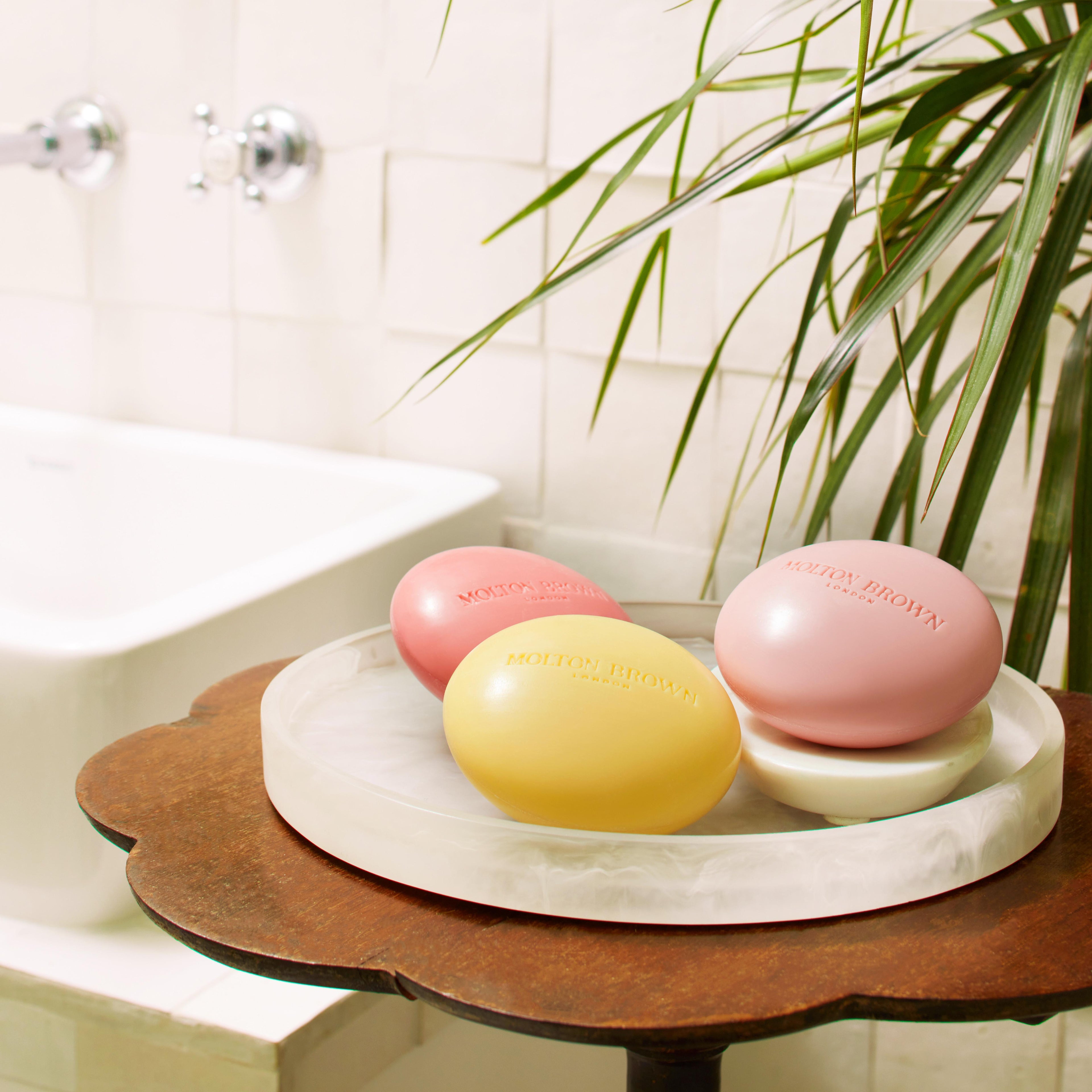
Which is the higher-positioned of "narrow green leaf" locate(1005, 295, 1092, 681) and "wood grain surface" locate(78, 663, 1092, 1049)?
"narrow green leaf" locate(1005, 295, 1092, 681)

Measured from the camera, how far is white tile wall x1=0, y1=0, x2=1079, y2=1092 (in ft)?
3.00

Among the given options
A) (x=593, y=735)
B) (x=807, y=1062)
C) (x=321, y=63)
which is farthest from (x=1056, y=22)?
(x=807, y=1062)

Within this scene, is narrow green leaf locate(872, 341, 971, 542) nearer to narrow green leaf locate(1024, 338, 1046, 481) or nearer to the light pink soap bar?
narrow green leaf locate(1024, 338, 1046, 481)

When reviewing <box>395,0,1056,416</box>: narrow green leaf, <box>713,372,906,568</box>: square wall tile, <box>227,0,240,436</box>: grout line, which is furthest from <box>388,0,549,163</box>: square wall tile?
<box>395,0,1056,416</box>: narrow green leaf

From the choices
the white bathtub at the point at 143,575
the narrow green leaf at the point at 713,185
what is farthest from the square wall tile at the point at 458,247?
the narrow green leaf at the point at 713,185

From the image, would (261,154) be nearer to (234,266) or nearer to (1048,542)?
(234,266)

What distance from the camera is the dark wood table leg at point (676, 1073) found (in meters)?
0.44

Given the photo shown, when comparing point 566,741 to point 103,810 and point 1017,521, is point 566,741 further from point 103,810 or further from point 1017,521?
point 1017,521

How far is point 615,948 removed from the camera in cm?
35

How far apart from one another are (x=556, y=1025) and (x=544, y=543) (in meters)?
0.78

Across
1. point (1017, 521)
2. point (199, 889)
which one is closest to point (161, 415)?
point (1017, 521)

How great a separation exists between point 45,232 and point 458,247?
1.58ft

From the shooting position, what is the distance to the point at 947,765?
1.37 feet

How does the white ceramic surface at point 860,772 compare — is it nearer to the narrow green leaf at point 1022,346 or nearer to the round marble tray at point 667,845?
the round marble tray at point 667,845
